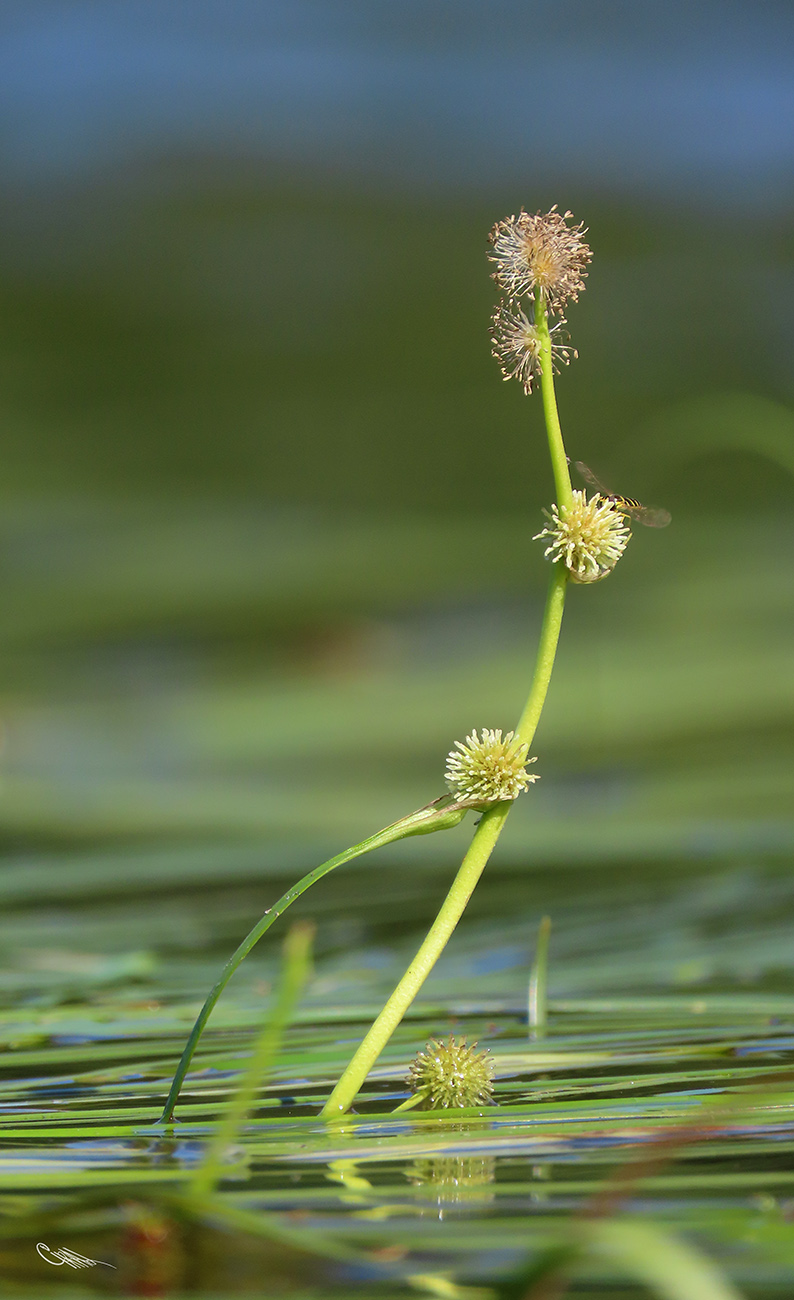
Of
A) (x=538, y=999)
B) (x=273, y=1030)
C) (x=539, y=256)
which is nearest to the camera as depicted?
(x=273, y=1030)

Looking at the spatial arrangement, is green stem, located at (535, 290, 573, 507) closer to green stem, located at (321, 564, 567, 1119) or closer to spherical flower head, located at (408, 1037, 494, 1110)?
green stem, located at (321, 564, 567, 1119)

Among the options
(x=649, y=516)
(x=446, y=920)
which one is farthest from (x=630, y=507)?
(x=446, y=920)

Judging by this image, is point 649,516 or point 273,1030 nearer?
point 273,1030

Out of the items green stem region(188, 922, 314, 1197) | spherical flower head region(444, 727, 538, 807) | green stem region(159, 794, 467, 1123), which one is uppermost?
spherical flower head region(444, 727, 538, 807)

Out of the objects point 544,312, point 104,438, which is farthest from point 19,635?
point 544,312

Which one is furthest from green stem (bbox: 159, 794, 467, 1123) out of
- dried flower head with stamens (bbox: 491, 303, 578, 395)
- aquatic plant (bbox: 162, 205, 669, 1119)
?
dried flower head with stamens (bbox: 491, 303, 578, 395)

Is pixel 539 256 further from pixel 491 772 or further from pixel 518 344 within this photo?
pixel 491 772
